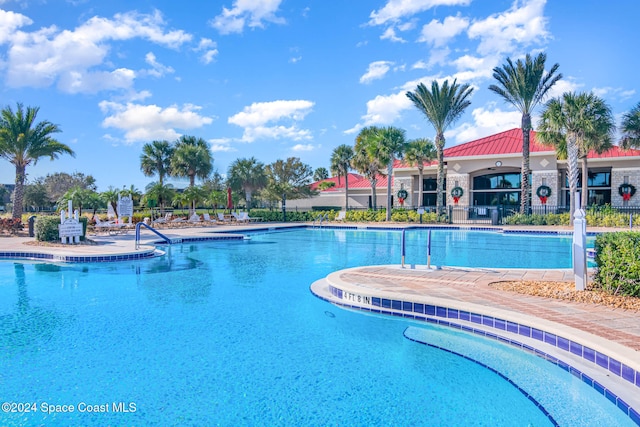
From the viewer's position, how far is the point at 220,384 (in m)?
4.23

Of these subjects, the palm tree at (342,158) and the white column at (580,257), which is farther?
the palm tree at (342,158)

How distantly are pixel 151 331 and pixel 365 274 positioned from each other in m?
4.09

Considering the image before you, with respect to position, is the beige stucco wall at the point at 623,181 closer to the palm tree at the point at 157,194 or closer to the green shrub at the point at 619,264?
the green shrub at the point at 619,264

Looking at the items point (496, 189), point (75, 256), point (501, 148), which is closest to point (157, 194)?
point (75, 256)

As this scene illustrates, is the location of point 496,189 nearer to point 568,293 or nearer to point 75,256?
point 568,293

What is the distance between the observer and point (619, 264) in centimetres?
609

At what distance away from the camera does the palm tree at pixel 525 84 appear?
944 inches

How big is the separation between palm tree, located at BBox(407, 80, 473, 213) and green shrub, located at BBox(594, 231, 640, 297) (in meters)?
21.7

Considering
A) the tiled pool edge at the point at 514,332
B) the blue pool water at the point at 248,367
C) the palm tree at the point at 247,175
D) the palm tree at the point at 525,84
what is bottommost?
the blue pool water at the point at 248,367

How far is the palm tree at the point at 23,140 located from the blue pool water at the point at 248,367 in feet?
51.1

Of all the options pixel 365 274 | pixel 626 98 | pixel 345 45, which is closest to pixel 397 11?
pixel 345 45

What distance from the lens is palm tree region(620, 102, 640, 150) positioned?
23.5 meters

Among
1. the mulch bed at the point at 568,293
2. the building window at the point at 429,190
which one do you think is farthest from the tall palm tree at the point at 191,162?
the mulch bed at the point at 568,293

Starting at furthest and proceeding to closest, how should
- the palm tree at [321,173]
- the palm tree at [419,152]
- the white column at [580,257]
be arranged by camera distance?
1. the palm tree at [321,173]
2. the palm tree at [419,152]
3. the white column at [580,257]
